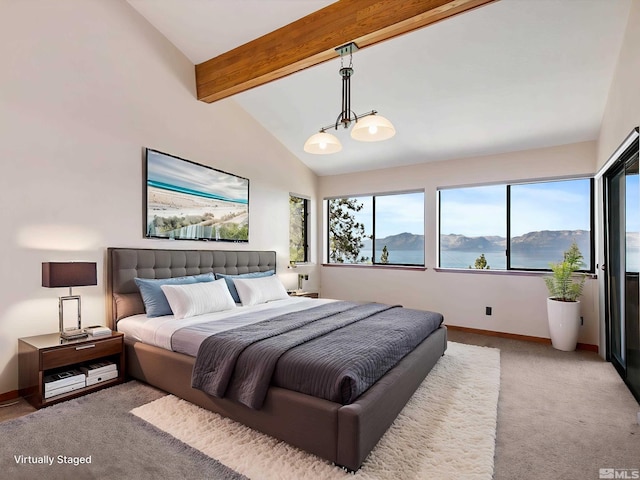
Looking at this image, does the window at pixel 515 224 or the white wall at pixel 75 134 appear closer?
the white wall at pixel 75 134

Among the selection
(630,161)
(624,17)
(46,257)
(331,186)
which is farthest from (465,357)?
(46,257)

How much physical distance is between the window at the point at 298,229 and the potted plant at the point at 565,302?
12.2 feet

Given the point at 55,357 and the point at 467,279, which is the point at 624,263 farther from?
the point at 55,357

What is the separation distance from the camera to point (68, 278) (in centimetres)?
272

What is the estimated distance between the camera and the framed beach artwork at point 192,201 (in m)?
3.74

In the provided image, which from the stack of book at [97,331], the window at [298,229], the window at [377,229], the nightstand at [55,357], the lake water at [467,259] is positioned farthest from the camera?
the window at [298,229]

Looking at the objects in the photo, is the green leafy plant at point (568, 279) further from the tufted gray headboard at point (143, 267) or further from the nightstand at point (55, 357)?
the nightstand at point (55, 357)

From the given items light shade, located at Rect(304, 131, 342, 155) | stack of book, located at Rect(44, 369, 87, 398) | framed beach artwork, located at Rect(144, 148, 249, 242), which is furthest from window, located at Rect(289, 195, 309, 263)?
stack of book, located at Rect(44, 369, 87, 398)

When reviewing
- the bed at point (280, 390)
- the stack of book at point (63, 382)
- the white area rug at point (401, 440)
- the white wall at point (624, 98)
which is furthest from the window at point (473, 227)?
the stack of book at point (63, 382)

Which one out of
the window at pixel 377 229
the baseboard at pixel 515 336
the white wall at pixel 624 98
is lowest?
the baseboard at pixel 515 336

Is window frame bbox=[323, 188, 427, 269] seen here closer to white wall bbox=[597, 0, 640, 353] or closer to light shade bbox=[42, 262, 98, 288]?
white wall bbox=[597, 0, 640, 353]

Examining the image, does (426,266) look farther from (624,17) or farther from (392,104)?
(624,17)

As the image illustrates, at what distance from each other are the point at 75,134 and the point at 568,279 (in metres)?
5.43

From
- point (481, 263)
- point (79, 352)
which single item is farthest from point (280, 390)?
point (481, 263)
